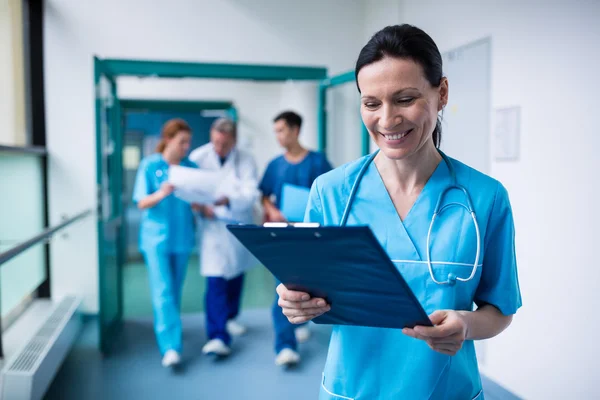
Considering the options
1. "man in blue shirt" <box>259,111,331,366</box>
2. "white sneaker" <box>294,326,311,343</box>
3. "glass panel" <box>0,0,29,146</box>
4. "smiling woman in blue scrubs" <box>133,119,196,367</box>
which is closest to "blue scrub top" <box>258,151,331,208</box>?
"man in blue shirt" <box>259,111,331,366</box>

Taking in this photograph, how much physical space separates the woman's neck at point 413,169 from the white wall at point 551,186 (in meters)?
1.17

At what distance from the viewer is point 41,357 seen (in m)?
2.15

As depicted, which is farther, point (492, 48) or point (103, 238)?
point (103, 238)

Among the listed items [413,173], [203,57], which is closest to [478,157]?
[413,173]

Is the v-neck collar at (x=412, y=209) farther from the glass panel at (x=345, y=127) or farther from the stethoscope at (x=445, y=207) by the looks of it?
the glass panel at (x=345, y=127)

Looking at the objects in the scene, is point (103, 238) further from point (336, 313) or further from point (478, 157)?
point (336, 313)

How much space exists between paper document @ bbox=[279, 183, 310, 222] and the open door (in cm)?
101

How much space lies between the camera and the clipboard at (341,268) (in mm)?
646

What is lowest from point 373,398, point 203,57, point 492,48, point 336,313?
point 373,398

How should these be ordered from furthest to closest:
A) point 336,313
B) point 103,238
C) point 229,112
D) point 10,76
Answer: point 229,112 → point 10,76 → point 103,238 → point 336,313

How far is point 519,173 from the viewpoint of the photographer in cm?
216

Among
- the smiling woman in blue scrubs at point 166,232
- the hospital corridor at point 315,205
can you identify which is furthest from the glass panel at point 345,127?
the smiling woman in blue scrubs at point 166,232

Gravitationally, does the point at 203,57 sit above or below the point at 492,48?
above

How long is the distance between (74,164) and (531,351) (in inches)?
115
